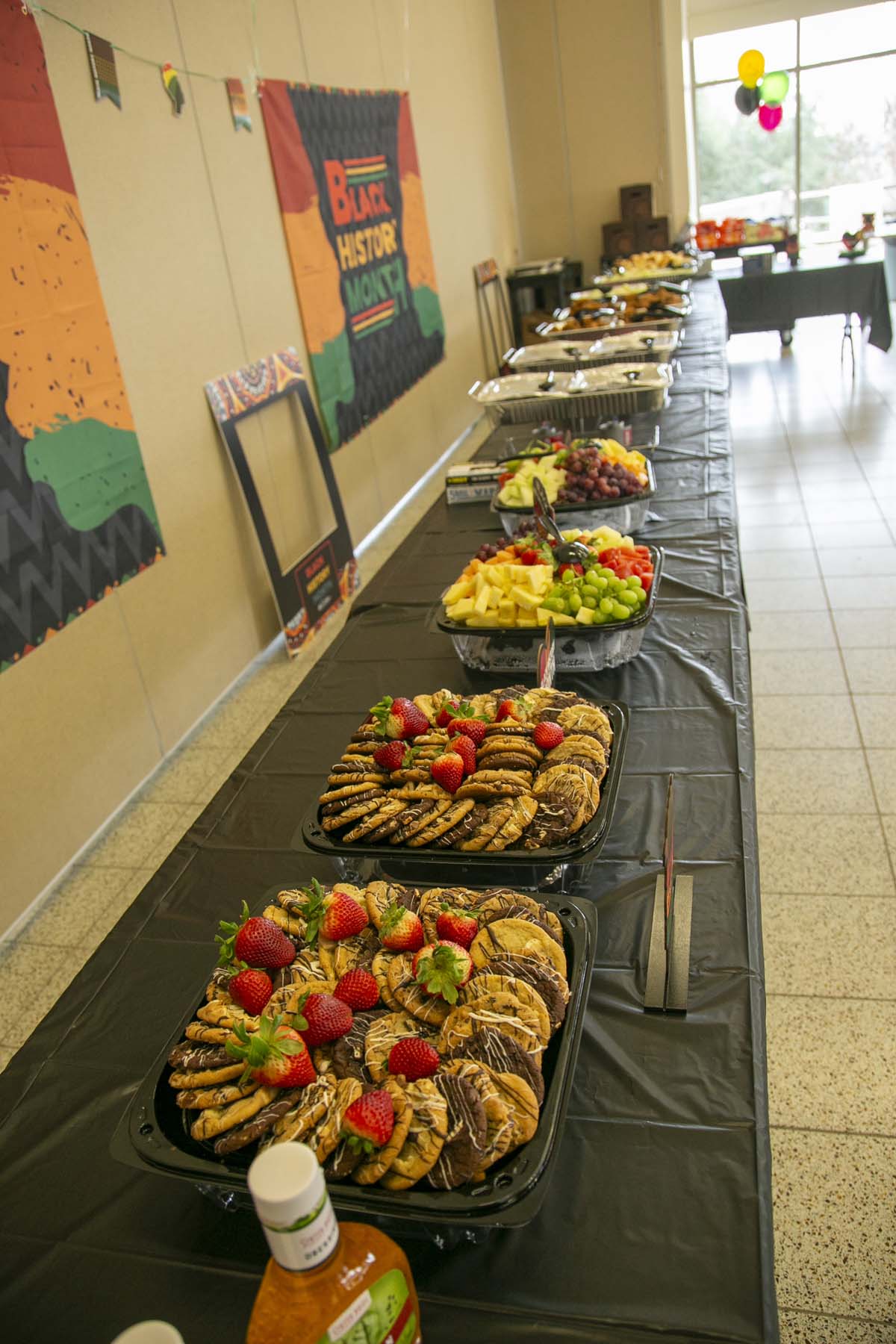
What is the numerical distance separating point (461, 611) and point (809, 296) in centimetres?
662

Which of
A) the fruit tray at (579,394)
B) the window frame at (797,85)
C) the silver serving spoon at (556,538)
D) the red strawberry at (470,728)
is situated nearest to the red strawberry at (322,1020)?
the red strawberry at (470,728)

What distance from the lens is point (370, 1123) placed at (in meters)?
0.86

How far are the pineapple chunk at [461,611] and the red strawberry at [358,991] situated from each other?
98 centimetres

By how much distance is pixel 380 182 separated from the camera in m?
5.46

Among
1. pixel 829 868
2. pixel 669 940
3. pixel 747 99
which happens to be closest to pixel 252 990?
pixel 669 940

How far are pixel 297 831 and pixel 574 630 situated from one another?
2.18ft

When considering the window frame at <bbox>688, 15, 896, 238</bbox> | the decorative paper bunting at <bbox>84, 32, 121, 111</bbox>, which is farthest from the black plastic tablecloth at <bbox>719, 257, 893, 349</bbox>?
the decorative paper bunting at <bbox>84, 32, 121, 111</bbox>

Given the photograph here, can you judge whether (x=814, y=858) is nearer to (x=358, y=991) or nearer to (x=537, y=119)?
(x=358, y=991)

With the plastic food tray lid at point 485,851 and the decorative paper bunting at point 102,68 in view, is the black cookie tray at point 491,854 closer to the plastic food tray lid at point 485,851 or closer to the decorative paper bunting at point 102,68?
the plastic food tray lid at point 485,851

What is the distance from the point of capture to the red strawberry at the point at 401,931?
1107 millimetres

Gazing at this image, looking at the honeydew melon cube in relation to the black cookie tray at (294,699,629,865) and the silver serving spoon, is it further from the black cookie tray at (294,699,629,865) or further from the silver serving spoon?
the black cookie tray at (294,699,629,865)

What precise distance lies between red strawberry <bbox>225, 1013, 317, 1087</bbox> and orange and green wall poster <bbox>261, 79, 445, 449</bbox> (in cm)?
401

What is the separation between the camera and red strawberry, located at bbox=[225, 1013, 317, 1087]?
36.9 inches

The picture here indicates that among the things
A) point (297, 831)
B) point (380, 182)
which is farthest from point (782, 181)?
point (297, 831)
